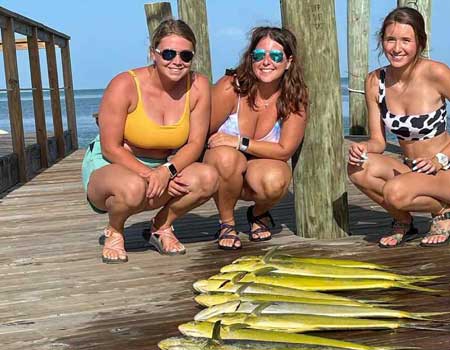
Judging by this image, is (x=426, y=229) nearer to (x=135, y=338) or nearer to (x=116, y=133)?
(x=116, y=133)

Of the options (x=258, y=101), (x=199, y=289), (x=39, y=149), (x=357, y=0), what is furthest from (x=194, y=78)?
(x=357, y=0)

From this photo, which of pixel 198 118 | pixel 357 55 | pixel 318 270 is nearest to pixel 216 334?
pixel 318 270

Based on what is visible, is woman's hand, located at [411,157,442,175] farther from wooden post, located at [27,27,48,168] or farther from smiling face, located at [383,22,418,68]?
wooden post, located at [27,27,48,168]

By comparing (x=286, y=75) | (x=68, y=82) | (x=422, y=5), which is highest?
(x=422, y=5)

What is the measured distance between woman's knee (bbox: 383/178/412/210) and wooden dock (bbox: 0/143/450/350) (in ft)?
0.97

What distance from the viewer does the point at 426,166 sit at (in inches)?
170

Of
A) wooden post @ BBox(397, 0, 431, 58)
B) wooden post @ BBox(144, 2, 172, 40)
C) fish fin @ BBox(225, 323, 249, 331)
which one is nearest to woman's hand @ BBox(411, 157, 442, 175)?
fish fin @ BBox(225, 323, 249, 331)

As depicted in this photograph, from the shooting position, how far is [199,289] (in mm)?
3617

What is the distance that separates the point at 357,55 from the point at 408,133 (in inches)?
331

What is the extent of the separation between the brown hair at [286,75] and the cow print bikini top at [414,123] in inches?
Result: 19.8

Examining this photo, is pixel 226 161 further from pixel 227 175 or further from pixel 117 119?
pixel 117 119

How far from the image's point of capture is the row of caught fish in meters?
2.77

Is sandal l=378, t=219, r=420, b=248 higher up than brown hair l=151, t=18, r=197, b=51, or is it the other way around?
brown hair l=151, t=18, r=197, b=51

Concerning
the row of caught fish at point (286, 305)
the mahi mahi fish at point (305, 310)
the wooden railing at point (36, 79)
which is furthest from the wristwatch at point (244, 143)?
the wooden railing at point (36, 79)
